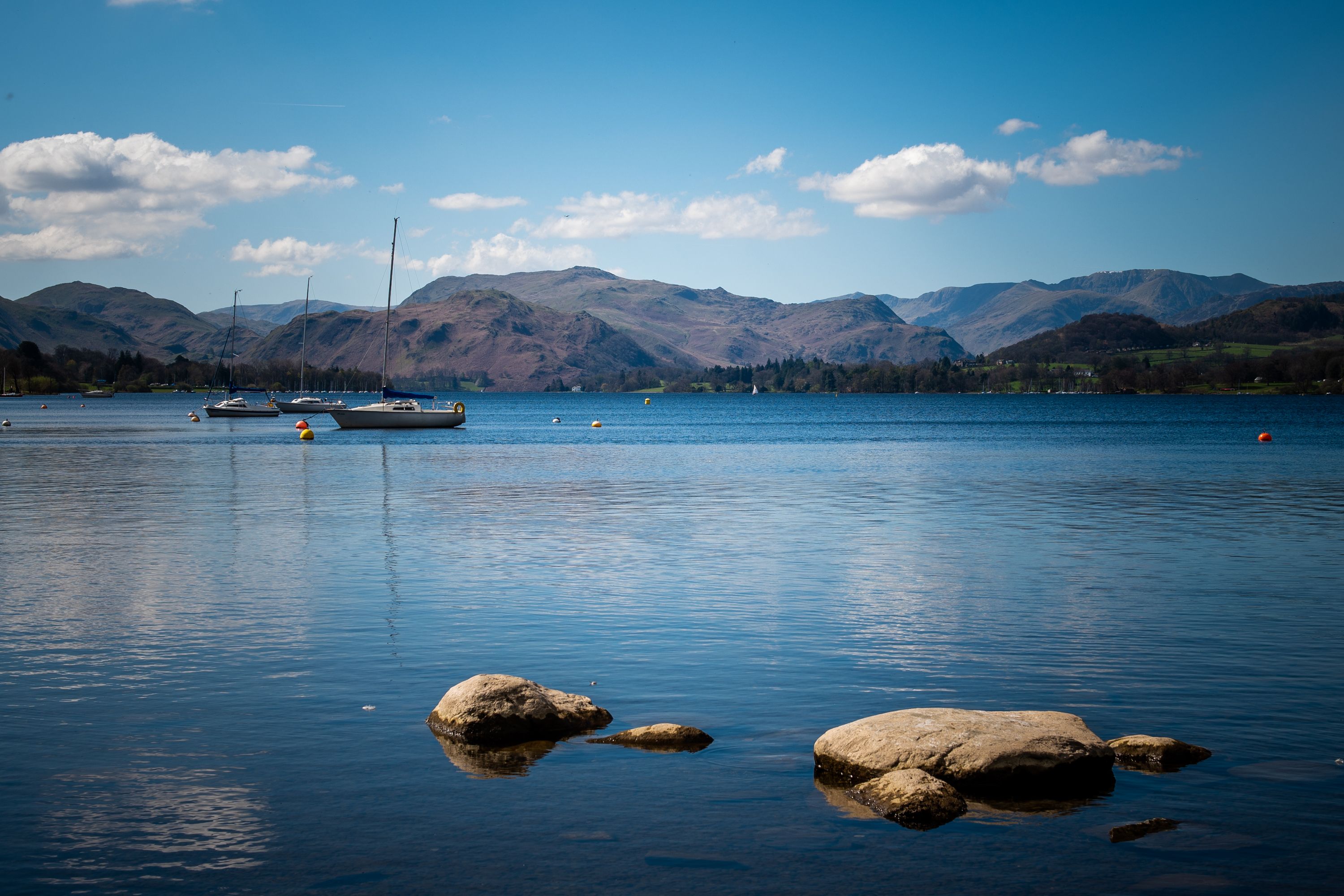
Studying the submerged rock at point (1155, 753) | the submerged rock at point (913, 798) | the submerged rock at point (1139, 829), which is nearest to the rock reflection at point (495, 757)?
the submerged rock at point (913, 798)

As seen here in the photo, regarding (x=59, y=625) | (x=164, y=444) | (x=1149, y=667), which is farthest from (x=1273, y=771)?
(x=164, y=444)

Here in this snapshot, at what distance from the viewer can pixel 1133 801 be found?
1181 cm

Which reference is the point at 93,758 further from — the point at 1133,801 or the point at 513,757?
the point at 1133,801

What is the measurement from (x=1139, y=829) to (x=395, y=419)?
4469 inches

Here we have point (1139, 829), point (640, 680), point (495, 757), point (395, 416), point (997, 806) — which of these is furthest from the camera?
point (395, 416)

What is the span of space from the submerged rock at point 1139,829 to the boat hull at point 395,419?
112547 mm

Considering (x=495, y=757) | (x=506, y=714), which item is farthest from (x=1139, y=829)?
(x=506, y=714)

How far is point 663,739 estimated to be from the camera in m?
13.5

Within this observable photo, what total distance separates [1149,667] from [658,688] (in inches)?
321

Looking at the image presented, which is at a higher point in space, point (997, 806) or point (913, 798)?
point (913, 798)

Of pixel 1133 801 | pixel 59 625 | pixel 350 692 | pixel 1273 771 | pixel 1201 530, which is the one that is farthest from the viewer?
pixel 1201 530

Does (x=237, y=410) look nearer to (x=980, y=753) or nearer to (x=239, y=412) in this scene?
(x=239, y=412)

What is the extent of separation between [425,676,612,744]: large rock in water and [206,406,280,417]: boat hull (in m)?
165

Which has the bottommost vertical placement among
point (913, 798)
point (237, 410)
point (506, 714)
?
point (913, 798)
